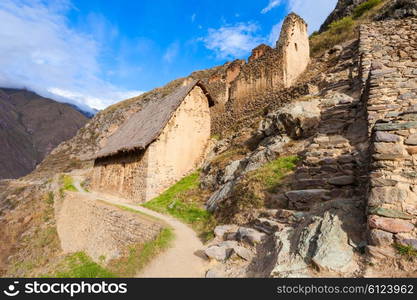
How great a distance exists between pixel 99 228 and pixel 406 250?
1121 cm

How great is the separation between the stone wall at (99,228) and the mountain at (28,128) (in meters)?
55.8

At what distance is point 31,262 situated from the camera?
14.1 m

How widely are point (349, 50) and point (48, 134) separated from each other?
76.3m

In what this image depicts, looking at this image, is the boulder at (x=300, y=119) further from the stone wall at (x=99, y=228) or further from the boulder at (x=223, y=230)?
the stone wall at (x=99, y=228)

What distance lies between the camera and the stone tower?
17141 millimetres

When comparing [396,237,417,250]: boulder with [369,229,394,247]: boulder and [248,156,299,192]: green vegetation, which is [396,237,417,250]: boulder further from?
[248,156,299,192]: green vegetation

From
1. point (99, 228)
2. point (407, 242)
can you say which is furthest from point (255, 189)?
point (99, 228)

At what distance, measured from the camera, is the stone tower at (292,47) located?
56.2ft

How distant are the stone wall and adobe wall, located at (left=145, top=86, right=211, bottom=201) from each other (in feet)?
8.13

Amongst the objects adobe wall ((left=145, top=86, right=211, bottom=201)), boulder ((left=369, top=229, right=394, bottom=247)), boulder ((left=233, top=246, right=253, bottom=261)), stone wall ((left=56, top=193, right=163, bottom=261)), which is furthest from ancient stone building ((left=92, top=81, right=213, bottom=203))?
boulder ((left=369, top=229, right=394, bottom=247))

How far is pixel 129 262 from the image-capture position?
6.59 m

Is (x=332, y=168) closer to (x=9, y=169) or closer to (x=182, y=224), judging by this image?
(x=182, y=224)

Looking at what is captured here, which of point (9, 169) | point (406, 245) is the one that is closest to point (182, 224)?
point (406, 245)

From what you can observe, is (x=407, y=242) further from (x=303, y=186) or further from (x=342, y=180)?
(x=303, y=186)
